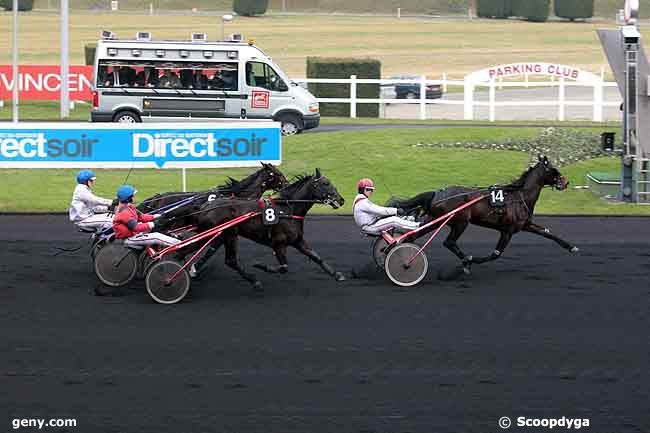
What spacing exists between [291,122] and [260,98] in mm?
971

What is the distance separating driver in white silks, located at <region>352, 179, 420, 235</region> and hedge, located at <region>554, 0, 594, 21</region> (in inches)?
2561

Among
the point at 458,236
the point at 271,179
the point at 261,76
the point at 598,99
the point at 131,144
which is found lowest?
the point at 458,236

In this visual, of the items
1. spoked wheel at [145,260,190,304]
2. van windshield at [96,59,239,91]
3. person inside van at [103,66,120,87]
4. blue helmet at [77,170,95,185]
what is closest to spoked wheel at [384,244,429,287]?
spoked wheel at [145,260,190,304]

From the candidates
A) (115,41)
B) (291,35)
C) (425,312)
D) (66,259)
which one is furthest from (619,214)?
(291,35)

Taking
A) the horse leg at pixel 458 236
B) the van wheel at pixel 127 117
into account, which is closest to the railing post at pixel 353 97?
the van wheel at pixel 127 117

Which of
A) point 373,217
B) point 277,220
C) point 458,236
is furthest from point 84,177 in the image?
point 458,236

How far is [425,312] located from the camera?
1173 cm

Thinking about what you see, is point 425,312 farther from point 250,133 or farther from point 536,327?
point 250,133

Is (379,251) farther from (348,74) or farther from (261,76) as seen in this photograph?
(348,74)

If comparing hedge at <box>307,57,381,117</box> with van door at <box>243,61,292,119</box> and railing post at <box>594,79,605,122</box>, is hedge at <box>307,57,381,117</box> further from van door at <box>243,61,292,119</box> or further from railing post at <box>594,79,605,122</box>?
van door at <box>243,61,292,119</box>

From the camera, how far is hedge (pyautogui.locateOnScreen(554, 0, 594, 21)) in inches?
2945

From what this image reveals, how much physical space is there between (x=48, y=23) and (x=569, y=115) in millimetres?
45209

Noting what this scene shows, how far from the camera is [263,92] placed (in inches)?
1089

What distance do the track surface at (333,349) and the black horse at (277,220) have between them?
41 cm
